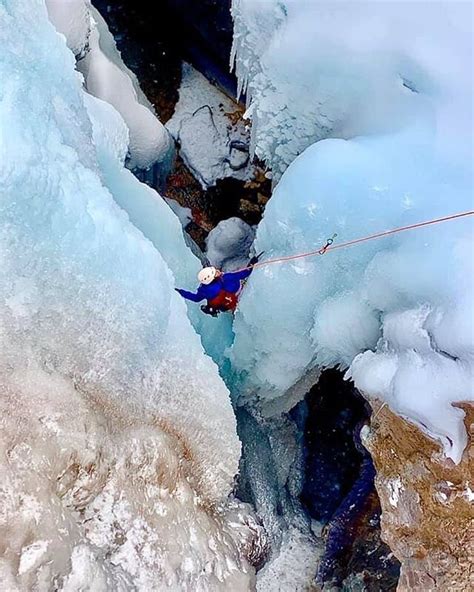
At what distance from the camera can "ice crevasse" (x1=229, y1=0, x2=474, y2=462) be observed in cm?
215

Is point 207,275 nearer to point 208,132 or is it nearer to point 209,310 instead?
point 209,310

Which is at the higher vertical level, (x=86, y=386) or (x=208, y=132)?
(x=86, y=386)

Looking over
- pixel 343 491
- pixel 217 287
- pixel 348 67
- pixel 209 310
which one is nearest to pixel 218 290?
pixel 217 287

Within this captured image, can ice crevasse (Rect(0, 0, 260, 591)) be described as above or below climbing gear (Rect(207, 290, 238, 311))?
above

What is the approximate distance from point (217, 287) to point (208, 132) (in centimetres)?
190

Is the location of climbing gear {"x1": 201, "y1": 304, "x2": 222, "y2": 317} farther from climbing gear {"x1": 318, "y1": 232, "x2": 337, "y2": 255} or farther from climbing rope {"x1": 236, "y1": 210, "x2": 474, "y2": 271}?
climbing gear {"x1": 318, "y1": 232, "x2": 337, "y2": 255}

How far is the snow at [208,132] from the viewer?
4.32 meters

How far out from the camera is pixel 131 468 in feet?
7.11

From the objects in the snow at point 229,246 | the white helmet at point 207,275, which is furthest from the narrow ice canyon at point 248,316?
the snow at point 229,246

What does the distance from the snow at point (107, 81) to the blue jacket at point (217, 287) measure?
1.05 meters

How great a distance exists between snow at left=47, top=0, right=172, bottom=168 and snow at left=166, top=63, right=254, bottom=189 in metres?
0.55

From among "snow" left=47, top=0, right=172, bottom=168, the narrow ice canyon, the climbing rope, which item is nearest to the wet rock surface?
the narrow ice canyon

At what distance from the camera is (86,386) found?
216 cm

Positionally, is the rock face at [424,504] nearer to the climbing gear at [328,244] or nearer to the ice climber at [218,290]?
the climbing gear at [328,244]
